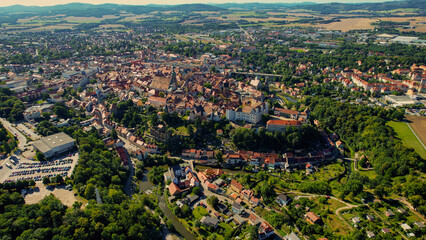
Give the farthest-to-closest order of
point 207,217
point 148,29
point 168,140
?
point 148,29, point 168,140, point 207,217

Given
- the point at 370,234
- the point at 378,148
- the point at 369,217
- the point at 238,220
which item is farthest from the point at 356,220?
the point at 378,148

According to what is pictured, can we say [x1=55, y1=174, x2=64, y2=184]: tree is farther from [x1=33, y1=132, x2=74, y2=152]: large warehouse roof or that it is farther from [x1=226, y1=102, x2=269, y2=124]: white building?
[x1=226, y1=102, x2=269, y2=124]: white building

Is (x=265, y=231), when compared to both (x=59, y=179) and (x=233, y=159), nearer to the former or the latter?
(x=233, y=159)

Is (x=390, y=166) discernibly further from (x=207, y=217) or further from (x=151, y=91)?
(x=151, y=91)

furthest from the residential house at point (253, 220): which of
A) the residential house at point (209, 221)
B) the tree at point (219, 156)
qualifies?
the tree at point (219, 156)

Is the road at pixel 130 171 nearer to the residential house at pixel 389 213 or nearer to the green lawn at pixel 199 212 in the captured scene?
the green lawn at pixel 199 212

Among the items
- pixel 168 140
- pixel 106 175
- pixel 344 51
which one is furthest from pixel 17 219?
pixel 344 51
